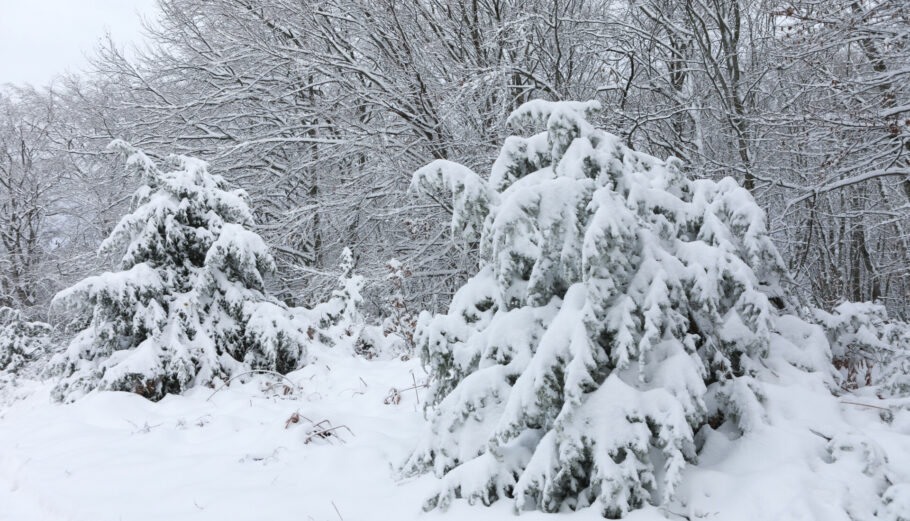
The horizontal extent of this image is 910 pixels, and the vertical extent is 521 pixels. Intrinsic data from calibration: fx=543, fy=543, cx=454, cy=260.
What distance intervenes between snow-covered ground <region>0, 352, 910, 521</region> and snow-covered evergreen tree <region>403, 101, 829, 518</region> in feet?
0.59

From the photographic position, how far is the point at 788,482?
237 cm

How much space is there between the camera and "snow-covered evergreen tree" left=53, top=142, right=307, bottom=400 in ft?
17.7

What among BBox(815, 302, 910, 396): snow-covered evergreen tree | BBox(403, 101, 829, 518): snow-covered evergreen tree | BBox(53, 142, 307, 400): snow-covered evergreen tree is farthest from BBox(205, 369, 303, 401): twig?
BBox(815, 302, 910, 396): snow-covered evergreen tree

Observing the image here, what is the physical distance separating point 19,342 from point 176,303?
7579 millimetres

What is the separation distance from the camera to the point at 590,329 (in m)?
2.61

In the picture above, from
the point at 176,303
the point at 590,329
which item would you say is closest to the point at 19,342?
the point at 176,303

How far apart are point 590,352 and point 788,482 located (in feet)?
3.28

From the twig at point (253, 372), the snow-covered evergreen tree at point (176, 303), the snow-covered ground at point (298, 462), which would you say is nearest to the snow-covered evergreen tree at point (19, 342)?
the snow-covered evergreen tree at point (176, 303)

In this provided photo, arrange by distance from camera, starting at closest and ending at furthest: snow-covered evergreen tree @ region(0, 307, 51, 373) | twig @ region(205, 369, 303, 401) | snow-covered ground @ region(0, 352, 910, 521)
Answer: snow-covered ground @ region(0, 352, 910, 521) < twig @ region(205, 369, 303, 401) < snow-covered evergreen tree @ region(0, 307, 51, 373)

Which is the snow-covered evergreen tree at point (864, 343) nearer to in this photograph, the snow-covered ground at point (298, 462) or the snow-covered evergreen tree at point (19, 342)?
the snow-covered ground at point (298, 462)

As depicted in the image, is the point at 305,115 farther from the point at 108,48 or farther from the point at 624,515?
the point at 624,515

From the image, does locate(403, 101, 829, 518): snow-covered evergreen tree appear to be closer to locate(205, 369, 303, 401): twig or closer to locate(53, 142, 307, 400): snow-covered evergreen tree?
locate(205, 369, 303, 401): twig

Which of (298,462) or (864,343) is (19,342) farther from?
(864,343)

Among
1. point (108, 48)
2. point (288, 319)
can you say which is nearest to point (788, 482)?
point (288, 319)
